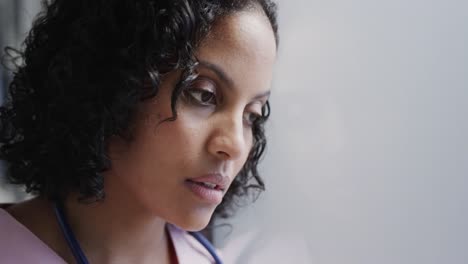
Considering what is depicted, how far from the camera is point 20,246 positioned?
64cm

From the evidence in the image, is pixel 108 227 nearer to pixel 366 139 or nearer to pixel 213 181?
pixel 213 181

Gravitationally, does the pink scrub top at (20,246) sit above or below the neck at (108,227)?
above

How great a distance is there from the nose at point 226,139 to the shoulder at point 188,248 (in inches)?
8.9

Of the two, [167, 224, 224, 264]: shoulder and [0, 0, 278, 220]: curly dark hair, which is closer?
[0, 0, 278, 220]: curly dark hair

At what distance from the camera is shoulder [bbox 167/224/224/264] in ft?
2.57

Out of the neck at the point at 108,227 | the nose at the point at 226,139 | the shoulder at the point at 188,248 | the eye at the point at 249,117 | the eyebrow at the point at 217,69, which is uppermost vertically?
the eyebrow at the point at 217,69

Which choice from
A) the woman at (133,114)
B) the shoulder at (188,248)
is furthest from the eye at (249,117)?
the shoulder at (188,248)

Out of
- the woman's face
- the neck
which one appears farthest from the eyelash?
the neck

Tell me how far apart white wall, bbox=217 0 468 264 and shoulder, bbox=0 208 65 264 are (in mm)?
354

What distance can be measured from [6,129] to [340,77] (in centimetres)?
51

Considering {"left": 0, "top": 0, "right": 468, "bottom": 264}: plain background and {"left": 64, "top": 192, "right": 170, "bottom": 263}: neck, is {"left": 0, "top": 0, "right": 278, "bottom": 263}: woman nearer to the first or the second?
{"left": 64, "top": 192, "right": 170, "bottom": 263}: neck

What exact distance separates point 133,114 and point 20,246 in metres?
0.22

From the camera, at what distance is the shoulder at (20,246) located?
63 cm

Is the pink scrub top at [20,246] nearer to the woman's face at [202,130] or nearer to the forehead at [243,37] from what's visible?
the woman's face at [202,130]
